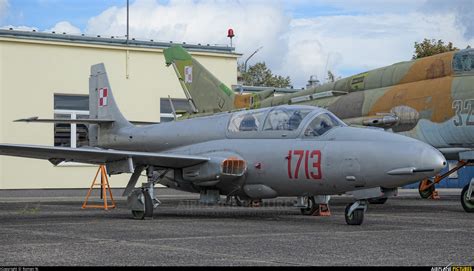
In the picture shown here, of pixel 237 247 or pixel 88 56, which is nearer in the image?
pixel 237 247

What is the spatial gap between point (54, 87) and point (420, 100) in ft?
49.9

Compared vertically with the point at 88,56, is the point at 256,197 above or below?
below

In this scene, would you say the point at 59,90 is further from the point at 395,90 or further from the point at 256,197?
the point at 256,197

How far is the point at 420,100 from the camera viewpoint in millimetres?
15648

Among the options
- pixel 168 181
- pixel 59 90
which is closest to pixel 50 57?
pixel 59 90

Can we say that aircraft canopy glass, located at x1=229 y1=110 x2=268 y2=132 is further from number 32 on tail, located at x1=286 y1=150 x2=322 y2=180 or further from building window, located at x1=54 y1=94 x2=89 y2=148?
building window, located at x1=54 y1=94 x2=89 y2=148

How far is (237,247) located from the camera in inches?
311

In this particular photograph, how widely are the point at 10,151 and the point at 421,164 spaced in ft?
20.6

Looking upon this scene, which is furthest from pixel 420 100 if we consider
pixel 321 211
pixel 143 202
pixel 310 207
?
pixel 143 202

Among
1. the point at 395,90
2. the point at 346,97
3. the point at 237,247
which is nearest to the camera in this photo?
the point at 237,247

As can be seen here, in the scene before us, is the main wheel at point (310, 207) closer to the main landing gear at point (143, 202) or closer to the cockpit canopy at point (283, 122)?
the cockpit canopy at point (283, 122)

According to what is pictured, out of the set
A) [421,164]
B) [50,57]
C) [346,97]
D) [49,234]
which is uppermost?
[50,57]

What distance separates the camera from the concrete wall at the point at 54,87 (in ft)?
85.5

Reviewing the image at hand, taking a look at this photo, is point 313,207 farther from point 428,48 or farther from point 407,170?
point 428,48
